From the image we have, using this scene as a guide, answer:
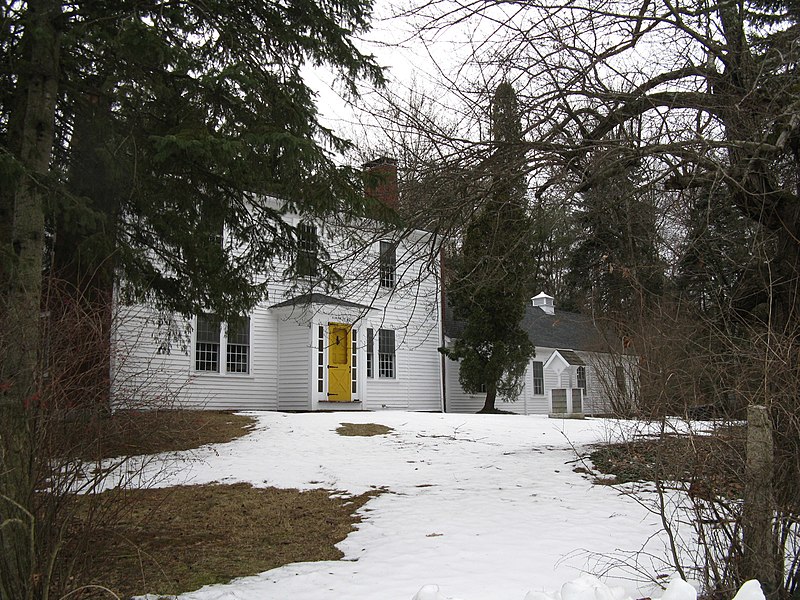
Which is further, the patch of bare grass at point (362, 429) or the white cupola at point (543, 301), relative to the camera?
the white cupola at point (543, 301)

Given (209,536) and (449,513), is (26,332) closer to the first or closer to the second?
(209,536)

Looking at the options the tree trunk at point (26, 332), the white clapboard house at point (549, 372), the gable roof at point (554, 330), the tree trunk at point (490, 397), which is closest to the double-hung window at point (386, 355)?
the white clapboard house at point (549, 372)

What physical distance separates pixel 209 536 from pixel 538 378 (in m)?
21.9

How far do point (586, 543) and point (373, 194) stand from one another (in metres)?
5.15

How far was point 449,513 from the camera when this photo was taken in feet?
24.9

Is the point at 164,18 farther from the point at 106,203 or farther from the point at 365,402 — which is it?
the point at 365,402

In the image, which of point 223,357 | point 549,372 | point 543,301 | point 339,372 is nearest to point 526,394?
point 549,372

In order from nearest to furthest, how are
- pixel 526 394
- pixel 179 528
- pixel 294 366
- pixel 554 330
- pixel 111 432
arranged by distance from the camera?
pixel 111 432, pixel 179 528, pixel 294 366, pixel 526 394, pixel 554 330

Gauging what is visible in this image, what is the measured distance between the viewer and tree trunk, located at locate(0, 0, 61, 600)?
3646 mm

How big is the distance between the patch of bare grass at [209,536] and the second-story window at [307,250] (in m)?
3.09

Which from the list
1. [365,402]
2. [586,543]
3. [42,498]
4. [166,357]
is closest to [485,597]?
[586,543]

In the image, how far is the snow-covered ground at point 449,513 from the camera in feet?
16.9

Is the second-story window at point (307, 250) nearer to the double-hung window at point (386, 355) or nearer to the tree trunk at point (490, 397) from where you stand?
the double-hung window at point (386, 355)

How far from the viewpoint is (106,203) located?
423 inches
